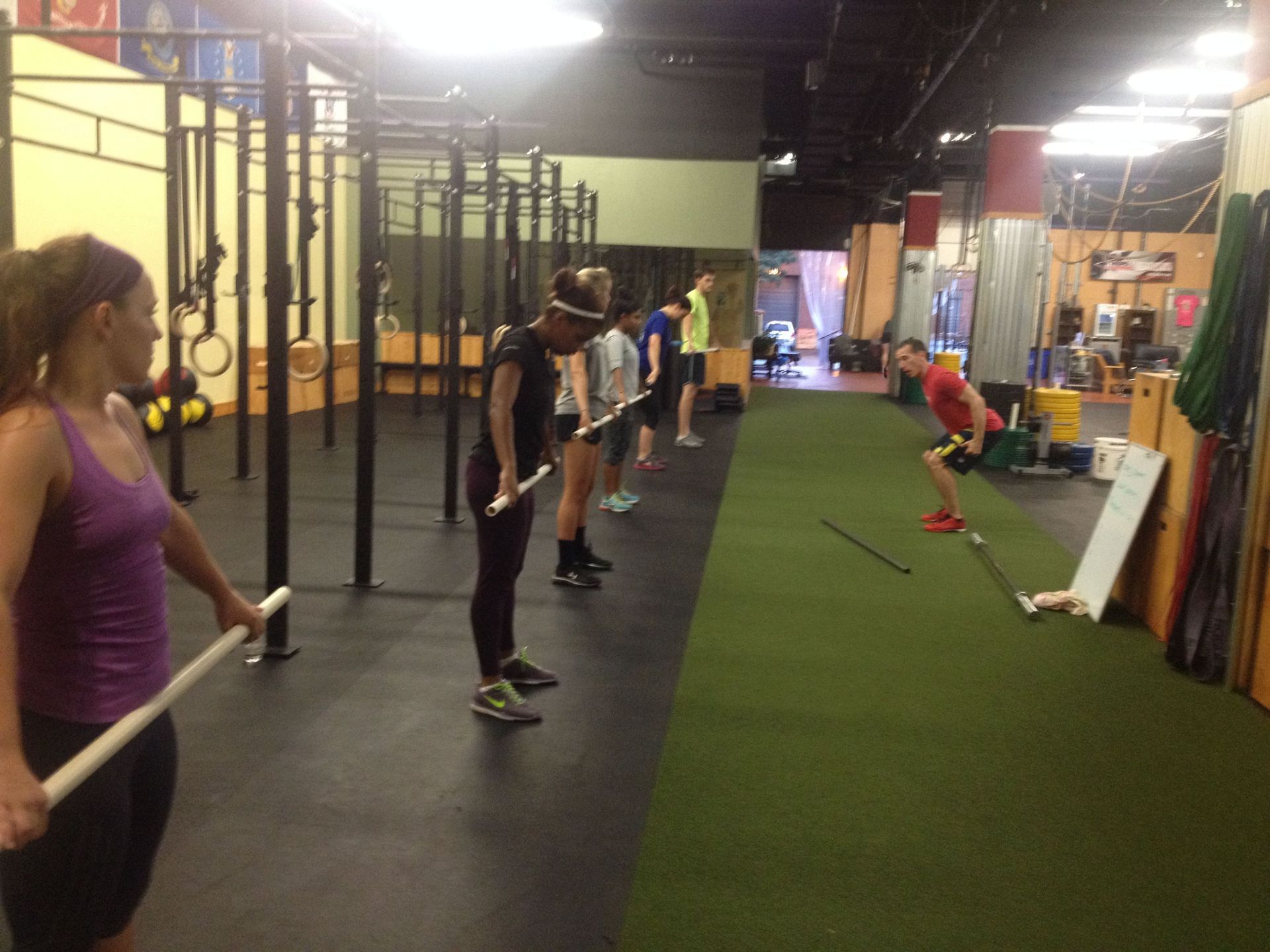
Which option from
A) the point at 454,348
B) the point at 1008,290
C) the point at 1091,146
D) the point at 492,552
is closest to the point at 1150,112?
the point at 1091,146

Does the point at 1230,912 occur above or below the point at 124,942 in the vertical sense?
below

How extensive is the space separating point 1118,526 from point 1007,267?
6.28m

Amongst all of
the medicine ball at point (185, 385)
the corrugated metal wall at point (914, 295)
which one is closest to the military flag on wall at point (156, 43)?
the medicine ball at point (185, 385)

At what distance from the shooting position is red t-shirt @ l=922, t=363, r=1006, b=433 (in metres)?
6.11

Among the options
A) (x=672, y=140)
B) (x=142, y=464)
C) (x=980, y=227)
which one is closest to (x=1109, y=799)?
(x=142, y=464)

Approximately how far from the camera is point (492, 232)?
5.92 meters

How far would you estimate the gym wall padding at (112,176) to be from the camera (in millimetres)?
7332

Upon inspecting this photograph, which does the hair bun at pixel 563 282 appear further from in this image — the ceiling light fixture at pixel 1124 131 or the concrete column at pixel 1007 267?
the ceiling light fixture at pixel 1124 131

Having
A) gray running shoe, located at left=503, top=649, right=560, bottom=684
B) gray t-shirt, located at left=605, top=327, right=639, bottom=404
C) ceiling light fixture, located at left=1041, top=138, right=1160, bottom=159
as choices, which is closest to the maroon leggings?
gray running shoe, located at left=503, top=649, right=560, bottom=684

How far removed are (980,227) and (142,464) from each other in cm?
1033

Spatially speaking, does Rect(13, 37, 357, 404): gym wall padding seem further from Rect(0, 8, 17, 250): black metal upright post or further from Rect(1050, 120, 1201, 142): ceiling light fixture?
Rect(1050, 120, 1201, 142): ceiling light fixture

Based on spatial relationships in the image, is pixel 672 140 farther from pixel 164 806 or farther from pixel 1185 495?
pixel 164 806

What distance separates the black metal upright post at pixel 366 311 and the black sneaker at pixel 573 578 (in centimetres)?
82

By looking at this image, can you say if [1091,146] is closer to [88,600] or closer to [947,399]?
[947,399]
